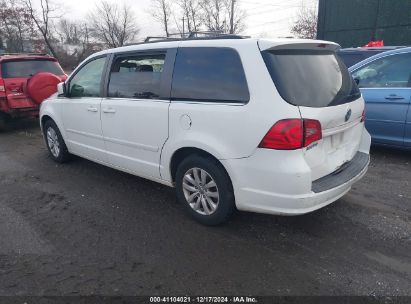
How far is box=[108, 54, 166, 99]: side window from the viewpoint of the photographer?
3.52 metres

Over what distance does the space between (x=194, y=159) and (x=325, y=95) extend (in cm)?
132

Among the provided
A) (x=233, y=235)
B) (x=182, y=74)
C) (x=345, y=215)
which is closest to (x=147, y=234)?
(x=233, y=235)

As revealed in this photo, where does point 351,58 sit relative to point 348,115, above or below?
above

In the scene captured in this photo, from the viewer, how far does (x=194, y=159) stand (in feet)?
10.5

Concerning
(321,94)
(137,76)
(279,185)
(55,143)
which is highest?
(137,76)

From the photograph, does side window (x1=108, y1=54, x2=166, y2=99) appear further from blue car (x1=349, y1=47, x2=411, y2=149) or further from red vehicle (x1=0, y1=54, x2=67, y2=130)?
red vehicle (x1=0, y1=54, x2=67, y2=130)

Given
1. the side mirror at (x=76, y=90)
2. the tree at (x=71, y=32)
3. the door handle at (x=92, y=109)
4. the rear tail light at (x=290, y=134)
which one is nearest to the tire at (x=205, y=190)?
the rear tail light at (x=290, y=134)

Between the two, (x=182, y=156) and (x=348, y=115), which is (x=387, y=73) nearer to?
(x=348, y=115)

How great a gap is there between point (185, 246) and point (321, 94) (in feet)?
5.93

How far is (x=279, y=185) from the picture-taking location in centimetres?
269

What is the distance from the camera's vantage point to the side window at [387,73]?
4957mm

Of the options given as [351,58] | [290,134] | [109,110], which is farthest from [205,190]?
[351,58]

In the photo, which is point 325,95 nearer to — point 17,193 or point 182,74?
point 182,74

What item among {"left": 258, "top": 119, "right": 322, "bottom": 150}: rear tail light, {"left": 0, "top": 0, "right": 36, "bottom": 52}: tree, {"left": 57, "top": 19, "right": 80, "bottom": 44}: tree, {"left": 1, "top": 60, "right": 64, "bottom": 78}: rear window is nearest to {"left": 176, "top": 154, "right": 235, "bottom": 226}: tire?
{"left": 258, "top": 119, "right": 322, "bottom": 150}: rear tail light
